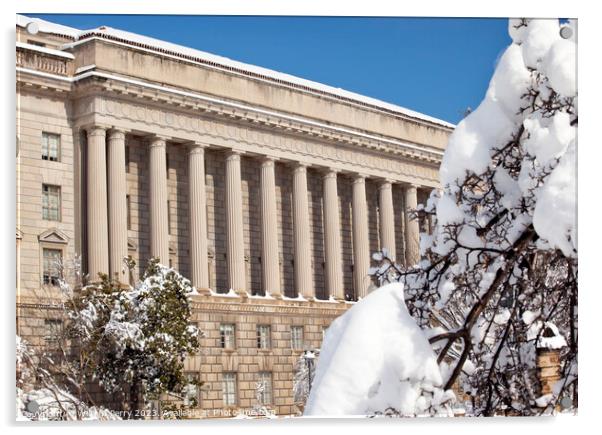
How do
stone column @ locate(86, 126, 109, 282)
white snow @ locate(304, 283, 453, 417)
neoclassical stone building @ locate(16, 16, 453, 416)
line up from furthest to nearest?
stone column @ locate(86, 126, 109, 282), neoclassical stone building @ locate(16, 16, 453, 416), white snow @ locate(304, 283, 453, 417)

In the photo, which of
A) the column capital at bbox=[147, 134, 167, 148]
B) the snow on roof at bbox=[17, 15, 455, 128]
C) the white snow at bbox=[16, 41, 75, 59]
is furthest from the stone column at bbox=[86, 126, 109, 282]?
the snow on roof at bbox=[17, 15, 455, 128]

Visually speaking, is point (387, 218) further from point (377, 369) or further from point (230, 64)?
point (377, 369)

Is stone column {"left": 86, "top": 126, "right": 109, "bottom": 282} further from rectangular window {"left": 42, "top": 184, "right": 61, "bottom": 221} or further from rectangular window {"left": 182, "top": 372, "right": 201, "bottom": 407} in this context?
rectangular window {"left": 182, "top": 372, "right": 201, "bottom": 407}

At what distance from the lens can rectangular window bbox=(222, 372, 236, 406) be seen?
10909 millimetres

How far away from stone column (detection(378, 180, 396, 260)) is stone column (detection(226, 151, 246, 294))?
6.40 ft

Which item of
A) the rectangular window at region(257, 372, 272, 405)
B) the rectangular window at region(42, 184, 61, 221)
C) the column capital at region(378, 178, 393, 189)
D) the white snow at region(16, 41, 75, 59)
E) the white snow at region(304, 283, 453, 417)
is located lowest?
the rectangular window at region(257, 372, 272, 405)

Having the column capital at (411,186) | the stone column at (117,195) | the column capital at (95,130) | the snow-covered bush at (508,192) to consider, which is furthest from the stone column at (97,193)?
the snow-covered bush at (508,192)

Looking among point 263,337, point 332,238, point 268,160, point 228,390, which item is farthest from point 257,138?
point 228,390

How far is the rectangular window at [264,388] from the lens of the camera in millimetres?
11570

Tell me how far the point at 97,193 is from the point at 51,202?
155cm

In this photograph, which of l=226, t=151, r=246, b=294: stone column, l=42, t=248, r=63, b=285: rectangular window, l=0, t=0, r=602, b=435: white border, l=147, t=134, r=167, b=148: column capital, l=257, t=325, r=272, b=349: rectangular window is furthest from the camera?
l=226, t=151, r=246, b=294: stone column

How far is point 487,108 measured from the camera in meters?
6.68

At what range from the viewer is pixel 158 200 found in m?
16.0
